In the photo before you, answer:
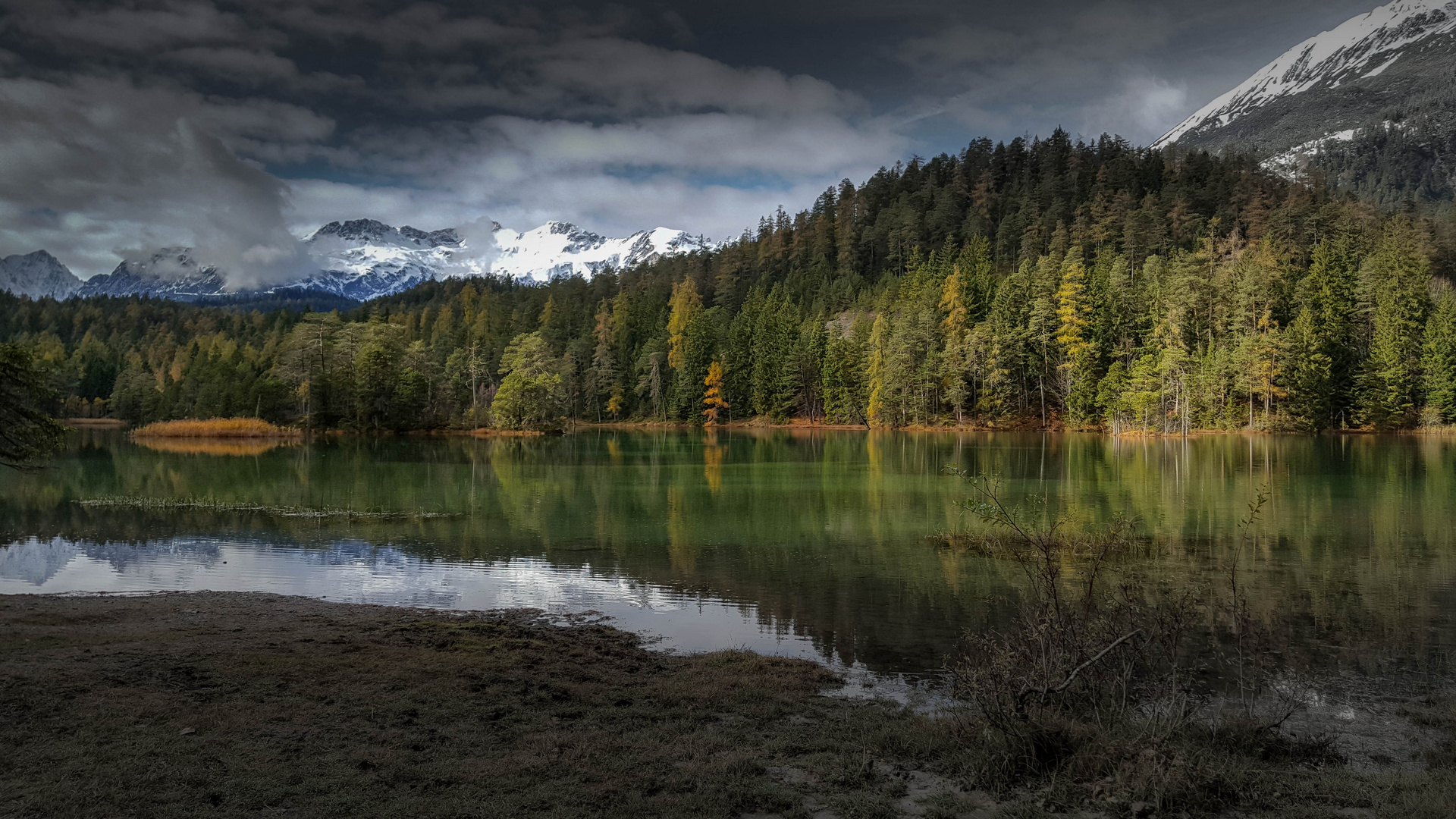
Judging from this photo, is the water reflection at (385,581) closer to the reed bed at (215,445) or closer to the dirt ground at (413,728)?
the dirt ground at (413,728)

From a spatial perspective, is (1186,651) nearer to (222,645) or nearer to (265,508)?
(222,645)

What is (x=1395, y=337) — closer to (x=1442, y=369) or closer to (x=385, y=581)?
(x=1442, y=369)

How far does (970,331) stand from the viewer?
8938 centimetres

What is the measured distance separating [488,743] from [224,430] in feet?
276

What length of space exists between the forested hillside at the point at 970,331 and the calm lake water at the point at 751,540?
31.4 meters

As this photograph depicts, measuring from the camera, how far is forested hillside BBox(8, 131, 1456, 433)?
7475 centimetres

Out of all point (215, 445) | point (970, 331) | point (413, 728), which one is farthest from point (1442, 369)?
point (215, 445)

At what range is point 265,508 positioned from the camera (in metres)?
28.4

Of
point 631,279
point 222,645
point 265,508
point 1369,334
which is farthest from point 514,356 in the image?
point 222,645

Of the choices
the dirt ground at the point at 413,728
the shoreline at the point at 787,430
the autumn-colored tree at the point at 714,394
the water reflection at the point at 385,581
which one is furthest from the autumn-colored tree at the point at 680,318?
the dirt ground at the point at 413,728

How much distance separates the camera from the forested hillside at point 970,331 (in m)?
74.8

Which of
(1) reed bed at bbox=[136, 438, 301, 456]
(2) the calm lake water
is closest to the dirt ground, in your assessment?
(2) the calm lake water

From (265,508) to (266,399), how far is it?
209 feet

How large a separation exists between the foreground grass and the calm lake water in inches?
122
